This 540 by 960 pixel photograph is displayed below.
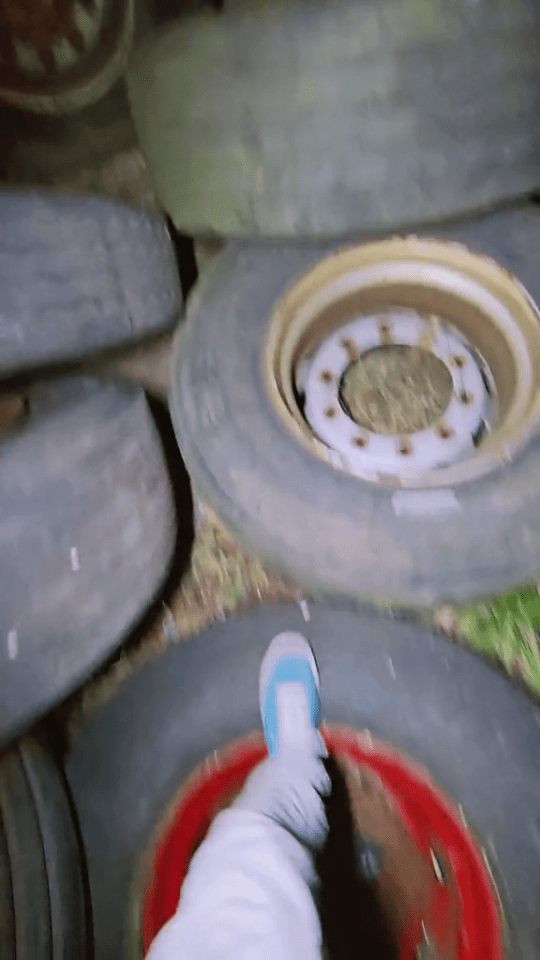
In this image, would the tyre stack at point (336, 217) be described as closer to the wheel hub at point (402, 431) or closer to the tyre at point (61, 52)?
the wheel hub at point (402, 431)

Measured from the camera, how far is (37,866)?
87 cm

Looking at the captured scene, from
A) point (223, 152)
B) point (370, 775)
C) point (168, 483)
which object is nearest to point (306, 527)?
point (168, 483)

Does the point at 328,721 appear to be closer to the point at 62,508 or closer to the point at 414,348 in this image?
the point at 62,508

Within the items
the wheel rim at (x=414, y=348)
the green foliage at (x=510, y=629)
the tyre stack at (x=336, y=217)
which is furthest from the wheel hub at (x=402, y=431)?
the green foliage at (x=510, y=629)

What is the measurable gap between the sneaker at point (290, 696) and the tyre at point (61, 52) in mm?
895

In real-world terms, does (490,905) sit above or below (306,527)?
below

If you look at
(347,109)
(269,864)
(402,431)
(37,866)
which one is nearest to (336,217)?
(347,109)

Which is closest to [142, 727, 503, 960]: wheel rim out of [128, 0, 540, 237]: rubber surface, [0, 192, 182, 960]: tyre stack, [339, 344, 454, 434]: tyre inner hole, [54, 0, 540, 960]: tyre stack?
[54, 0, 540, 960]: tyre stack

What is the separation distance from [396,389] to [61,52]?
→ 0.78 meters

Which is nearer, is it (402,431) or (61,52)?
(402,431)

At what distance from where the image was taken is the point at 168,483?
1.00 m

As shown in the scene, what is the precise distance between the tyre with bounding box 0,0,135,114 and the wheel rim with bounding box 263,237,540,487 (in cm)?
50

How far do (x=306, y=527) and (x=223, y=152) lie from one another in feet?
1.44

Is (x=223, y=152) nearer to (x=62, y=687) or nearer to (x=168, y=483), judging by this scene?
(x=168, y=483)
